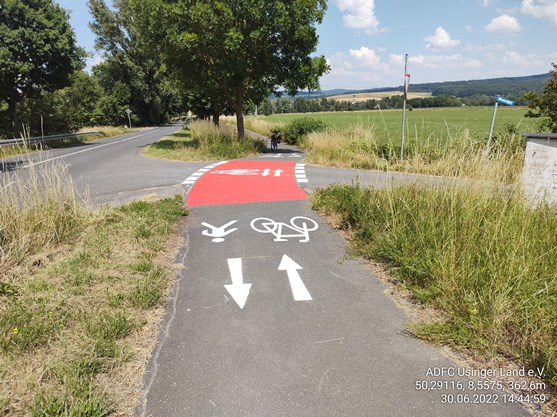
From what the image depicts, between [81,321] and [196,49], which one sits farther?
[196,49]

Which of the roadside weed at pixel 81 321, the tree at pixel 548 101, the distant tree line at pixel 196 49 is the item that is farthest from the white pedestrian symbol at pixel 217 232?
the tree at pixel 548 101

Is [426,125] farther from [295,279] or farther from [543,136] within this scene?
[295,279]

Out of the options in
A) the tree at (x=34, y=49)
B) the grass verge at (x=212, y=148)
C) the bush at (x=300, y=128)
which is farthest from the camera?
the bush at (x=300, y=128)

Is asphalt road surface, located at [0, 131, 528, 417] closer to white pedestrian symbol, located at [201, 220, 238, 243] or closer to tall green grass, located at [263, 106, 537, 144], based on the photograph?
white pedestrian symbol, located at [201, 220, 238, 243]

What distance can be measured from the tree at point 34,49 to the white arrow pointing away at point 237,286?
23.8 meters

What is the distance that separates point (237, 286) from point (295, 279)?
29.8 inches

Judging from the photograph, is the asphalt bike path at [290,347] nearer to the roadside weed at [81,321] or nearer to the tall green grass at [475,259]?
the roadside weed at [81,321]

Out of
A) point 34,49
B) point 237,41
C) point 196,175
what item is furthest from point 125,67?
point 196,175

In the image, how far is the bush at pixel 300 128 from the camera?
2272cm

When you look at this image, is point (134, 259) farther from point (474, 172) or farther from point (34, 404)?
point (474, 172)

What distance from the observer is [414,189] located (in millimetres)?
5828

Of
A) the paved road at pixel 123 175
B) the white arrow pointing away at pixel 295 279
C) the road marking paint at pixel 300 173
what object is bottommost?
the white arrow pointing away at pixel 295 279

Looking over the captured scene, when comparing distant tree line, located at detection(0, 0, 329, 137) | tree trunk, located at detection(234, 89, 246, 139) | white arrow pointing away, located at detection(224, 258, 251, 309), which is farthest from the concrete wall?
tree trunk, located at detection(234, 89, 246, 139)

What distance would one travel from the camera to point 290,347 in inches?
123
